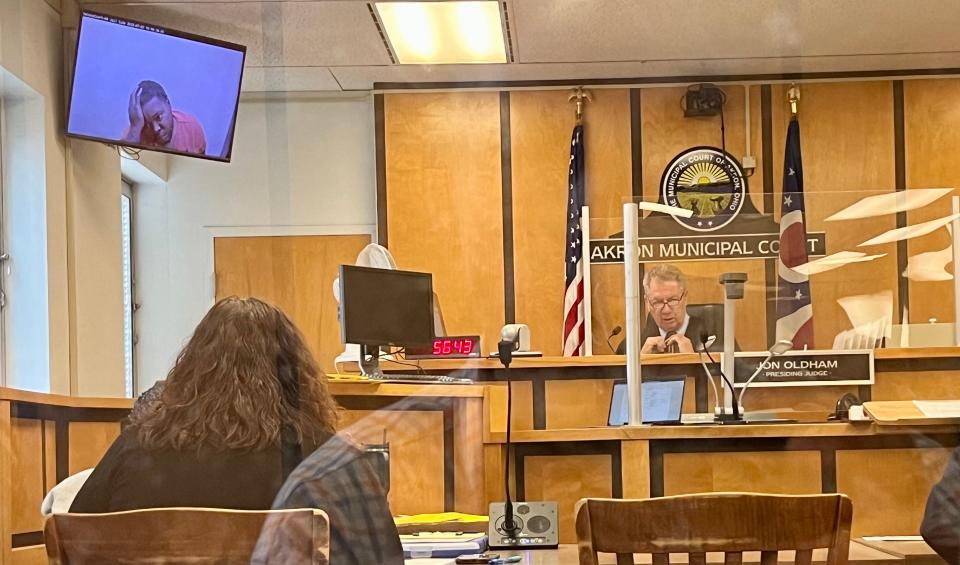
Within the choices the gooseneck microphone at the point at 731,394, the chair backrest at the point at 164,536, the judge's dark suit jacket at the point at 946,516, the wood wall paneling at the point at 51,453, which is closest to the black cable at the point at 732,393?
the gooseneck microphone at the point at 731,394

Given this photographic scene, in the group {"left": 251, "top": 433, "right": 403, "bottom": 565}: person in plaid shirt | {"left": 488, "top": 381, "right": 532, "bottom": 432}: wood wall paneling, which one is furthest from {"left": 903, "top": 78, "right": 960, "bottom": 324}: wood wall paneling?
{"left": 251, "top": 433, "right": 403, "bottom": 565}: person in plaid shirt

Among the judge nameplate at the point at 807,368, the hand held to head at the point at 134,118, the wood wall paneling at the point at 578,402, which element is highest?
the hand held to head at the point at 134,118

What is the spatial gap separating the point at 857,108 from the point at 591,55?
1.85 ft

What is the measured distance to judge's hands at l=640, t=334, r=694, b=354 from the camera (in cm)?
193

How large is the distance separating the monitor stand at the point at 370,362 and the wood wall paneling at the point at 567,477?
289 mm

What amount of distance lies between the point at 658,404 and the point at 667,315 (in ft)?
0.70

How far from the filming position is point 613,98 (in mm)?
2176

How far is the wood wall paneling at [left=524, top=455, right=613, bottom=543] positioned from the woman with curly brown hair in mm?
397

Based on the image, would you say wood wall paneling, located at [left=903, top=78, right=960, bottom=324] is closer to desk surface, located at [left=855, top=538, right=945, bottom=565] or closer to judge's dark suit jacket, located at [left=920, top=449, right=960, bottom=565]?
judge's dark suit jacket, located at [left=920, top=449, right=960, bottom=565]

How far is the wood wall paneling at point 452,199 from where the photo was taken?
2.08 meters

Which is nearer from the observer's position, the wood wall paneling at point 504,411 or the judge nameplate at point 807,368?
the wood wall paneling at point 504,411

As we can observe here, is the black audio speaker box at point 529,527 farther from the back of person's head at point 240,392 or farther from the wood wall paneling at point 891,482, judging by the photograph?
the wood wall paneling at point 891,482

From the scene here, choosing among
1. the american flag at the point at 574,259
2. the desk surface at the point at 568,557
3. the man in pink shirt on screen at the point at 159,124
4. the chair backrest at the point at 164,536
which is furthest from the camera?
the american flag at the point at 574,259

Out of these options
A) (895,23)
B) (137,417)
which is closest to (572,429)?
(137,417)
